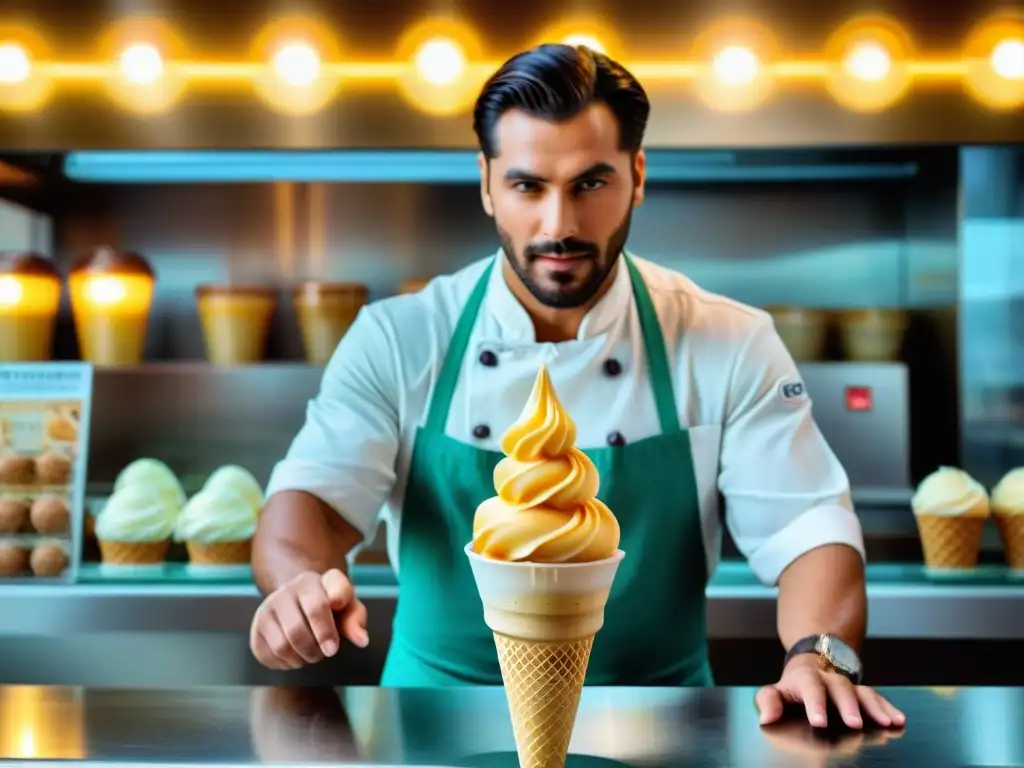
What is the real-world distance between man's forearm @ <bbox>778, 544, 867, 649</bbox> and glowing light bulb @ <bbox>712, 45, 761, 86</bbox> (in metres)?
1.25

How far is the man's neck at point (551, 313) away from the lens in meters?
1.93

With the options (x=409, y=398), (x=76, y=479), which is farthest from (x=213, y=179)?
(x=409, y=398)

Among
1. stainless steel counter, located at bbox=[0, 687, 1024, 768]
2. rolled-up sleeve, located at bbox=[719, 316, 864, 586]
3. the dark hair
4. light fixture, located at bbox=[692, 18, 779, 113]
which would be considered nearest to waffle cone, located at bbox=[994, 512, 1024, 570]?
rolled-up sleeve, located at bbox=[719, 316, 864, 586]

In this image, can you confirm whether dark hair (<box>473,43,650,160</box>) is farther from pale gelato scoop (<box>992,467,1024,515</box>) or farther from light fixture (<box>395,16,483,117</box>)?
pale gelato scoop (<box>992,467,1024,515</box>)

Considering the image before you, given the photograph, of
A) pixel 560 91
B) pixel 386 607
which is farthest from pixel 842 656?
pixel 386 607

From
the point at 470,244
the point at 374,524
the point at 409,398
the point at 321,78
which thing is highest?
the point at 321,78

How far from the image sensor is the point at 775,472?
1.78m

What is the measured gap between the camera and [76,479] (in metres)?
2.40

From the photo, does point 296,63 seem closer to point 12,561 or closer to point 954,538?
point 12,561

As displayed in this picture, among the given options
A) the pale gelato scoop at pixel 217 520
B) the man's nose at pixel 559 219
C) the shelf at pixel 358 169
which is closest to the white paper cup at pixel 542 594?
the man's nose at pixel 559 219

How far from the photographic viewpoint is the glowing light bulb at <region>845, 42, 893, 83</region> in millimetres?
2453

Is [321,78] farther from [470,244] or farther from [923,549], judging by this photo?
[923,549]

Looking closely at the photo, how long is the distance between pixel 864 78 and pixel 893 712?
1690 mm

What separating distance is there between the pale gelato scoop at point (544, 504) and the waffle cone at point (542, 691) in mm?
88
